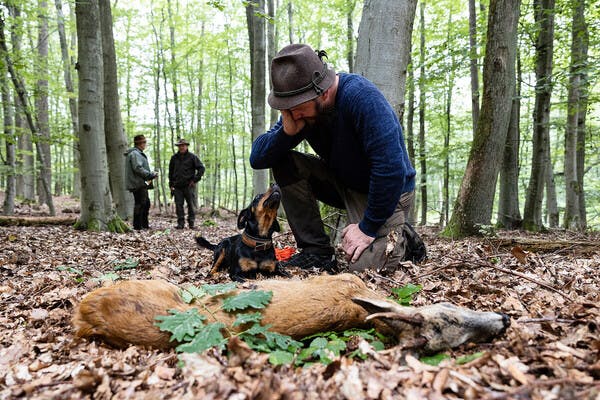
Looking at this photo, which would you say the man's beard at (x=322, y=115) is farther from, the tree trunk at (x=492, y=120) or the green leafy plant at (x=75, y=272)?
the tree trunk at (x=492, y=120)

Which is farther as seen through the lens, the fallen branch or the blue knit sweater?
the fallen branch

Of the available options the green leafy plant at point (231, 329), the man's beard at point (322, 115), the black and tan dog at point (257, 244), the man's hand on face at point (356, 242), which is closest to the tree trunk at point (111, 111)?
the black and tan dog at point (257, 244)

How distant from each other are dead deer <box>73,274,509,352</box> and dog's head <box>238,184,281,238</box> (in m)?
1.70

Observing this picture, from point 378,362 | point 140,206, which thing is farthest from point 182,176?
point 378,362

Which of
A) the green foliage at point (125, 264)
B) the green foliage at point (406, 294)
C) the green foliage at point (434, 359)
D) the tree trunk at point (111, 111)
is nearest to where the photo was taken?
the green foliage at point (434, 359)

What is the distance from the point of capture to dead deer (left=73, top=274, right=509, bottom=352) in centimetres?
185

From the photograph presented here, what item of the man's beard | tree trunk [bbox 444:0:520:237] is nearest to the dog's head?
the man's beard

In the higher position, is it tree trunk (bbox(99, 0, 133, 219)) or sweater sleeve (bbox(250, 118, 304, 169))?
tree trunk (bbox(99, 0, 133, 219))

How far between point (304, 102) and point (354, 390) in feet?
7.23

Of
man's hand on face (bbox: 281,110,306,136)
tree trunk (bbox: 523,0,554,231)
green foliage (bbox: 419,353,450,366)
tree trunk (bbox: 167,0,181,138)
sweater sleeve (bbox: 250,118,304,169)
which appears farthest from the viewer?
tree trunk (bbox: 167,0,181,138)

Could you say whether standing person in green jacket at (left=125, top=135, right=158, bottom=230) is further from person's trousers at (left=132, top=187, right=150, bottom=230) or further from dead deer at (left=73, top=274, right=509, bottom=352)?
dead deer at (left=73, top=274, right=509, bottom=352)

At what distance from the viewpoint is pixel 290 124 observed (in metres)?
3.34

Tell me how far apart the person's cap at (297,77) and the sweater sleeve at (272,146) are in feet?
1.98

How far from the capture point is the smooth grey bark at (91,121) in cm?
766
